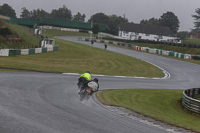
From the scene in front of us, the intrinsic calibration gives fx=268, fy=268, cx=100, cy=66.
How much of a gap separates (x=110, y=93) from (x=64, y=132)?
9.91 metres

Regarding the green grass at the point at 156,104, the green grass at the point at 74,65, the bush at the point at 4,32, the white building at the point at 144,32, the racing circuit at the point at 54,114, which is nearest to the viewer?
the racing circuit at the point at 54,114

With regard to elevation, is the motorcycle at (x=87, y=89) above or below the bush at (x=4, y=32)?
below

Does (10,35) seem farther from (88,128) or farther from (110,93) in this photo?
(88,128)

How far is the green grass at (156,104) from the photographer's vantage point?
1338 centimetres

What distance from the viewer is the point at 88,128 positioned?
32.2 ft

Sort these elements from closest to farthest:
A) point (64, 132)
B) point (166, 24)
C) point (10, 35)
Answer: point (64, 132)
point (10, 35)
point (166, 24)

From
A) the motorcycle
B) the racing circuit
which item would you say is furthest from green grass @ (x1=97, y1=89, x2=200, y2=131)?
the racing circuit

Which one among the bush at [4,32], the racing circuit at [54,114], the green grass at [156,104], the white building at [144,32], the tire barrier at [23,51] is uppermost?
the white building at [144,32]

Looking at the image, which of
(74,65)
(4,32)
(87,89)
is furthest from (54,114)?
(4,32)

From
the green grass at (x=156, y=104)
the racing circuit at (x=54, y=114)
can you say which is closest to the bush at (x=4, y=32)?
the racing circuit at (x=54, y=114)

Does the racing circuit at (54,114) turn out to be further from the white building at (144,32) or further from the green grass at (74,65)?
the white building at (144,32)

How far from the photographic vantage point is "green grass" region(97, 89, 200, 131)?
1338 cm

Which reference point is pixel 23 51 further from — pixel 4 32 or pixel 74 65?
pixel 4 32

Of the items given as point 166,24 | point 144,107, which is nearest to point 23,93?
point 144,107
